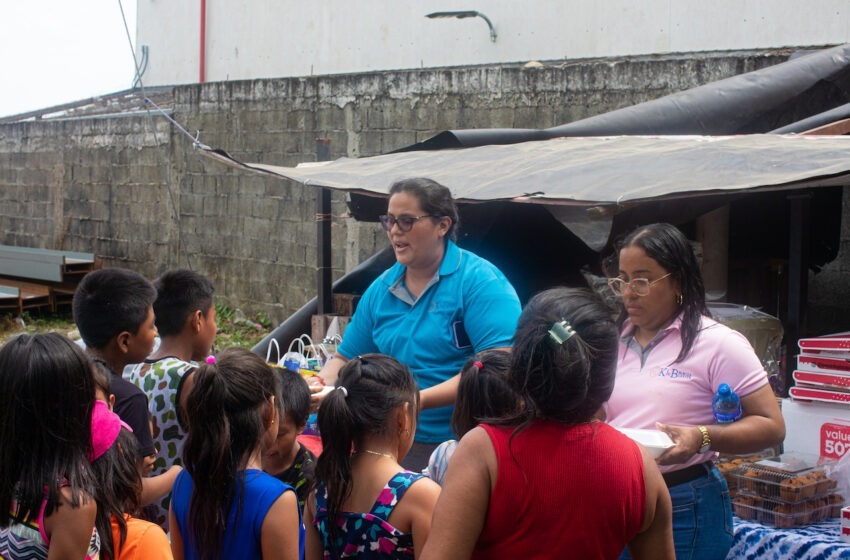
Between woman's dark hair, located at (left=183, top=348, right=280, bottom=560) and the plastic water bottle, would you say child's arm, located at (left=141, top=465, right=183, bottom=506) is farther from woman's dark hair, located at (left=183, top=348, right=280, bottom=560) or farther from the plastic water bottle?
the plastic water bottle

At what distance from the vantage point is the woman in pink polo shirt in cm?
253

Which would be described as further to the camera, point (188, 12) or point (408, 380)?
point (188, 12)

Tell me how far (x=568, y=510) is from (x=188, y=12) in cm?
1567

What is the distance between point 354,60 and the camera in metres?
12.9

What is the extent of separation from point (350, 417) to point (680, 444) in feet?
2.82

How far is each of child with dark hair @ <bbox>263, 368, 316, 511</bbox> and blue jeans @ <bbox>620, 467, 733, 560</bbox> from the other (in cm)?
111

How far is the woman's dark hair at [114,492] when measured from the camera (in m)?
2.19

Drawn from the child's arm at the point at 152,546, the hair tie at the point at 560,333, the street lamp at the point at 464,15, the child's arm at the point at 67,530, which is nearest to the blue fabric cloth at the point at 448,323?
the child's arm at the point at 152,546

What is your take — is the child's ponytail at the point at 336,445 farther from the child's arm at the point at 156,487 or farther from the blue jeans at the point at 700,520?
the blue jeans at the point at 700,520

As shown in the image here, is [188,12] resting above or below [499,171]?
above

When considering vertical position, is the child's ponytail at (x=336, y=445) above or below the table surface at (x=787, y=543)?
above

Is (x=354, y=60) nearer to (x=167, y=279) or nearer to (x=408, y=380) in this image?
(x=167, y=279)

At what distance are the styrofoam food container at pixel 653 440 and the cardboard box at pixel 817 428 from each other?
136 centimetres

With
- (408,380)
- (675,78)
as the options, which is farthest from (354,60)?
(408,380)
